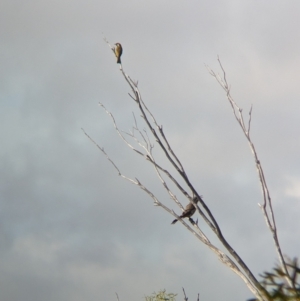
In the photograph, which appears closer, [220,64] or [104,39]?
[220,64]

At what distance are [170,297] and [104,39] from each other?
9.24 meters

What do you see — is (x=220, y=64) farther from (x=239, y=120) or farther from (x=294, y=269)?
(x=294, y=269)

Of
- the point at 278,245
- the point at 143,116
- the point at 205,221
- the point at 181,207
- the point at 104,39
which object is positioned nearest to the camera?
the point at 278,245

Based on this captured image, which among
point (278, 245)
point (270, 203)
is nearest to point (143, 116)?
point (270, 203)

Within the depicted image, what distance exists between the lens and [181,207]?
504 centimetres

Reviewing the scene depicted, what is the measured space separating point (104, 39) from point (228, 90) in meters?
2.02

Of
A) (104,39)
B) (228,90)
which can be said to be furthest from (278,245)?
(104,39)

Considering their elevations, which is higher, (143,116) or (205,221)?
(143,116)

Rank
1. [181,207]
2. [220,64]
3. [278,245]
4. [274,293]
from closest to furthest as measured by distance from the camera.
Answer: [274,293] < [278,245] < [181,207] < [220,64]

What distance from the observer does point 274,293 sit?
9.26 feet

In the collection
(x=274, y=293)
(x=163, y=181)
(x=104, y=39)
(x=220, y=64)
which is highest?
(x=104, y=39)

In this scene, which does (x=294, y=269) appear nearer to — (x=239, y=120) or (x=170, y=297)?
(x=239, y=120)

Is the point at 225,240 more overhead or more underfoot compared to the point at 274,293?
more overhead

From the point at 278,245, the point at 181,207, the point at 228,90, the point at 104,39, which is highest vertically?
the point at 104,39
